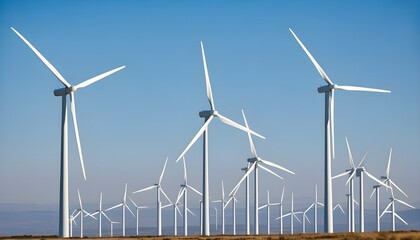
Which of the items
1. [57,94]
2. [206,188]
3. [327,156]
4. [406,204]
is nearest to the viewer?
[57,94]

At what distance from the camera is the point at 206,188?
99.0 metres

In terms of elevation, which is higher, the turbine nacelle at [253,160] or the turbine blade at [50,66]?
the turbine blade at [50,66]

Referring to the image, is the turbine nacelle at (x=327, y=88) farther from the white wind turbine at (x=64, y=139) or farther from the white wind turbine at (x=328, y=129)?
the white wind turbine at (x=64, y=139)

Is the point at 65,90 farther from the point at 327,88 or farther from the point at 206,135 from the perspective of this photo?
the point at 327,88

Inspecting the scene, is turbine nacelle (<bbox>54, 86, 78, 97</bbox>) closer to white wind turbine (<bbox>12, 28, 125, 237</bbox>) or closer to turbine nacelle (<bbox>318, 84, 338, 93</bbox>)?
white wind turbine (<bbox>12, 28, 125, 237</bbox>)

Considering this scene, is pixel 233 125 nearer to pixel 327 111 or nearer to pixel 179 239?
pixel 327 111

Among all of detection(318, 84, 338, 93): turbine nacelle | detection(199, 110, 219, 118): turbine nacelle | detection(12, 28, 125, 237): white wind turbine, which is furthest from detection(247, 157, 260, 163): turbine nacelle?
detection(12, 28, 125, 237): white wind turbine

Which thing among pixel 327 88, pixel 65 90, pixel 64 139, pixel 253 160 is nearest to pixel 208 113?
pixel 327 88

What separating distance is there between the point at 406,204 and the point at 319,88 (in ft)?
197

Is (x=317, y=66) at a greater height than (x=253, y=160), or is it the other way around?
(x=317, y=66)

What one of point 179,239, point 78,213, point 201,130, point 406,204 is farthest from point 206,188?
point 78,213

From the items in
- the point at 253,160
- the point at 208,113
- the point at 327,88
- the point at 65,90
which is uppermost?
the point at 327,88

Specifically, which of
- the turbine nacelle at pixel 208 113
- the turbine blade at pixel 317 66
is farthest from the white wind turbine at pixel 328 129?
the turbine nacelle at pixel 208 113

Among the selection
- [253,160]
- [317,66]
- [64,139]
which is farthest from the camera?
[253,160]
